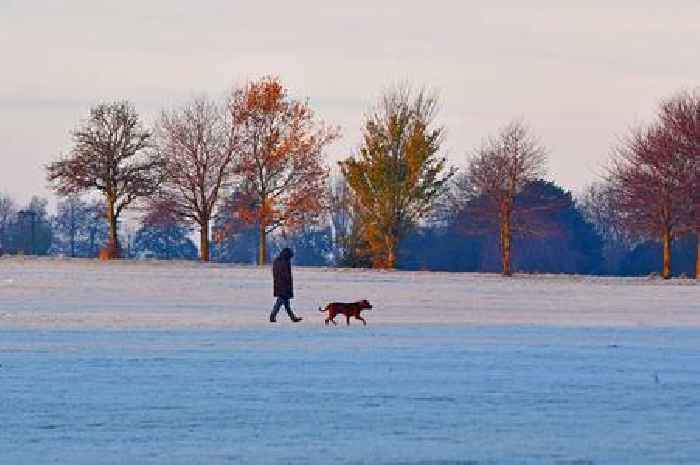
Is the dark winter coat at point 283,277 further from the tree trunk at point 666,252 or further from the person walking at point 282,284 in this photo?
the tree trunk at point 666,252

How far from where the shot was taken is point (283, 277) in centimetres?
3052

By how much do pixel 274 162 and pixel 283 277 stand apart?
46.5 meters

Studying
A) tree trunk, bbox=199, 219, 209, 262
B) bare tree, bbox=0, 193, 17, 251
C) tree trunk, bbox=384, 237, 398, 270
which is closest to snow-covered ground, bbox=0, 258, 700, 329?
tree trunk, bbox=384, 237, 398, 270

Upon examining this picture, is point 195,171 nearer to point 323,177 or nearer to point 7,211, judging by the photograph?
point 323,177

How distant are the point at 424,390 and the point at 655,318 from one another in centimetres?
1766

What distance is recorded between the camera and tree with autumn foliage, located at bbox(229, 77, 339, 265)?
76.5m

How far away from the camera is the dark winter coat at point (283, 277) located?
30.5 metres

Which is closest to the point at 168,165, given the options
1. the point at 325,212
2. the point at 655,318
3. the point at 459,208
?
the point at 325,212

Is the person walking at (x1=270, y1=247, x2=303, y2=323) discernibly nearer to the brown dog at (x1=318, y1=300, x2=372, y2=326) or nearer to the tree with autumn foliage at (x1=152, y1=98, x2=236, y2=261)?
the brown dog at (x1=318, y1=300, x2=372, y2=326)

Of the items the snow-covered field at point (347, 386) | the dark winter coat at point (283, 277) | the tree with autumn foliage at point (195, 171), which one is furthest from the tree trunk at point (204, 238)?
the dark winter coat at point (283, 277)

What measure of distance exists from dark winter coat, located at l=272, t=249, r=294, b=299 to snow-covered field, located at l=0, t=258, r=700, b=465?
0.65 metres

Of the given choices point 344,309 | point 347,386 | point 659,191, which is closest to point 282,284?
point 344,309

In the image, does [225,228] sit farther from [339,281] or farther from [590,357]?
[590,357]

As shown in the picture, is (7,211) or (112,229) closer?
(112,229)
